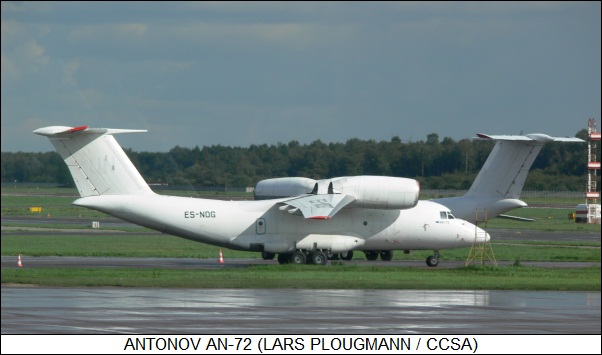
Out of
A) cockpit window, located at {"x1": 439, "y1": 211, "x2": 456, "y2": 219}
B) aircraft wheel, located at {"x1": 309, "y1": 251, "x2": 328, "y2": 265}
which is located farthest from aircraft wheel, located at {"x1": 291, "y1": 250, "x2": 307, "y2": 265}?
cockpit window, located at {"x1": 439, "y1": 211, "x2": 456, "y2": 219}

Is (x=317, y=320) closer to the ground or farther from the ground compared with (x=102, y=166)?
closer to the ground

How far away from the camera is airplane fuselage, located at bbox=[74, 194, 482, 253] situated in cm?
4116

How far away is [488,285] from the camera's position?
104 ft

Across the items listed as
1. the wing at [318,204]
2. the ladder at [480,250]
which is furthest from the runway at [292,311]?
the ladder at [480,250]

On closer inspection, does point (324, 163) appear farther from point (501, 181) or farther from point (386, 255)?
point (386, 255)

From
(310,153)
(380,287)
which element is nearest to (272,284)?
(380,287)

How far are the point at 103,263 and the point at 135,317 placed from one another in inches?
846

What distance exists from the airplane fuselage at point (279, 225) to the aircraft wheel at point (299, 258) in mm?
238

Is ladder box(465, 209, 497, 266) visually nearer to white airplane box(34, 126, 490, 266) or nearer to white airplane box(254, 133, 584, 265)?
white airplane box(34, 126, 490, 266)

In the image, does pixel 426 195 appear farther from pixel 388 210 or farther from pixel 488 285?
pixel 488 285

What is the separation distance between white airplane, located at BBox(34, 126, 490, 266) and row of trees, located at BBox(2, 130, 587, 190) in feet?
20.2

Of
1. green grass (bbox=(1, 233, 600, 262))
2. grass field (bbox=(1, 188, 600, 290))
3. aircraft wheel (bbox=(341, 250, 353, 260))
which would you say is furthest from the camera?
green grass (bbox=(1, 233, 600, 262))

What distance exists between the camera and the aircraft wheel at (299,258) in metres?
42.7

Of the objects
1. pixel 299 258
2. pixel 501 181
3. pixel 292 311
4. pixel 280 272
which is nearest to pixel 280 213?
pixel 299 258
